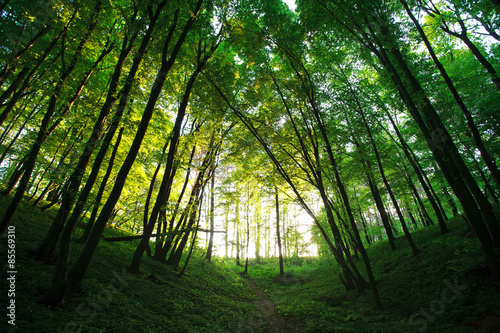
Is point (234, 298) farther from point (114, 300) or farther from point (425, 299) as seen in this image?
point (425, 299)

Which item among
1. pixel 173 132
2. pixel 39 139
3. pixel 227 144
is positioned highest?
pixel 227 144

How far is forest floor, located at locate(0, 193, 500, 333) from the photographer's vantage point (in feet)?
12.4

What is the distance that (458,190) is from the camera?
4.77 meters

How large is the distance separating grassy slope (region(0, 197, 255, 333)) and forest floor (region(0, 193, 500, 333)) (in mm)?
19

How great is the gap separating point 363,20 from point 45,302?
10.4 metres

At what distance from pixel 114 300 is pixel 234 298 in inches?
231

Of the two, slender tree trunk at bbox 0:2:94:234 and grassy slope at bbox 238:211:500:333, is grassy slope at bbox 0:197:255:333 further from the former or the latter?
grassy slope at bbox 238:211:500:333

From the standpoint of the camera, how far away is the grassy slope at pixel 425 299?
13.7 feet

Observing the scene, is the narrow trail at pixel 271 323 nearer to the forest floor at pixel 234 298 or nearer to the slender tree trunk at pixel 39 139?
the forest floor at pixel 234 298

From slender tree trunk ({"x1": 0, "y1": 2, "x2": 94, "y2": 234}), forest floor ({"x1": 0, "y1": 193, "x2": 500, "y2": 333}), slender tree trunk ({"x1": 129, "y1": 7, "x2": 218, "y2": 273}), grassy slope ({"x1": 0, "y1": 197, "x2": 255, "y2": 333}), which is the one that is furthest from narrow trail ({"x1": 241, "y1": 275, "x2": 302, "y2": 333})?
slender tree trunk ({"x1": 0, "y1": 2, "x2": 94, "y2": 234})

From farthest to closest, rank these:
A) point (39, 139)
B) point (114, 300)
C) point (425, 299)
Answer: point (39, 139) → point (425, 299) → point (114, 300)

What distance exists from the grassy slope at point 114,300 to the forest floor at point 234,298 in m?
0.02

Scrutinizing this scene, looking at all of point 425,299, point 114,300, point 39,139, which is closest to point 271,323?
point 425,299

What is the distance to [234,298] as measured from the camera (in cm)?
915
